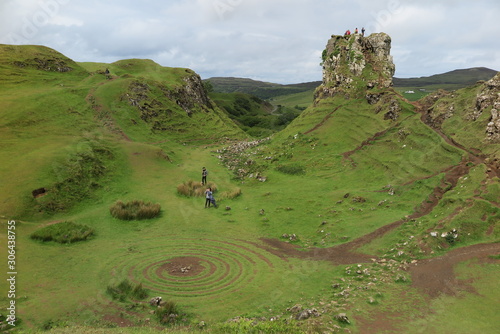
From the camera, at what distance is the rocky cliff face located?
165ft

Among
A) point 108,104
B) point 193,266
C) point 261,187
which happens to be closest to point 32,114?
point 108,104

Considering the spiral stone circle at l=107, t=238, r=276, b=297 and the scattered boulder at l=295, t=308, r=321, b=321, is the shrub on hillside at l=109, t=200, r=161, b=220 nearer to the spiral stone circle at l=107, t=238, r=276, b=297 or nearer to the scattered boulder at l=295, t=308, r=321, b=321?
the spiral stone circle at l=107, t=238, r=276, b=297

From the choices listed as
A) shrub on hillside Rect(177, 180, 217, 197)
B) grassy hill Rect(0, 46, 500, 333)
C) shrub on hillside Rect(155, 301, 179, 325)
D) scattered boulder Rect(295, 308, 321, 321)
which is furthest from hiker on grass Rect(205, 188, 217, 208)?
scattered boulder Rect(295, 308, 321, 321)

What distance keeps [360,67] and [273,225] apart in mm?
38261

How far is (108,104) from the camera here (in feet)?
197

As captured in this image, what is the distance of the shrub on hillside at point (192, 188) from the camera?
3244 cm

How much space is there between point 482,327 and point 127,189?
98.3 feet

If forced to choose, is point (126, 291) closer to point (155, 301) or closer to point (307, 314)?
point (155, 301)

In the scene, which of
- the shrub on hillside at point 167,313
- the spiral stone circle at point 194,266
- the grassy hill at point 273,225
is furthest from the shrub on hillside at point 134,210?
the shrub on hillside at point 167,313

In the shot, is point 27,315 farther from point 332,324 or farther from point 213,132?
point 213,132

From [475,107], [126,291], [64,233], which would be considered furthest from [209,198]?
[475,107]

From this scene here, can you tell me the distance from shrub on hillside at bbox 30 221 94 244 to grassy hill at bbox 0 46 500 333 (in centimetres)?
36

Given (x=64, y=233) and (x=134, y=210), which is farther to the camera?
(x=134, y=210)

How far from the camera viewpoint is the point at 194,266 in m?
18.8
